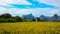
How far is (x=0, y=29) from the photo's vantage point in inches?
116

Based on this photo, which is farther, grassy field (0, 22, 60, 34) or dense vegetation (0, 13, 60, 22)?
dense vegetation (0, 13, 60, 22)

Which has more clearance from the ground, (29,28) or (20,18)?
(20,18)

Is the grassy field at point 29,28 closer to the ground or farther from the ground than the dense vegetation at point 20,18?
closer to the ground

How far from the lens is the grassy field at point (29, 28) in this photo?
116 inches

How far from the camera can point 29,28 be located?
2.97m

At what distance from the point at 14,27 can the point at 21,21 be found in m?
0.20

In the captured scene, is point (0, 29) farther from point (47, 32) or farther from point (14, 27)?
point (47, 32)

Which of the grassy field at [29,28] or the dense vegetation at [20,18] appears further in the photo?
the dense vegetation at [20,18]

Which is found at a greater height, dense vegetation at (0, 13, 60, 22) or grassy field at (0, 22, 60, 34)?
dense vegetation at (0, 13, 60, 22)

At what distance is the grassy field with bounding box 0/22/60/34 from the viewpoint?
2943 millimetres

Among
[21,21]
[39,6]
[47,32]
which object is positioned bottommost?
[47,32]

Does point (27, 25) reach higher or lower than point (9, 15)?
lower

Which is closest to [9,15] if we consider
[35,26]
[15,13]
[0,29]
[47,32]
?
[15,13]

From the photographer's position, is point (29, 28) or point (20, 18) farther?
point (20, 18)
